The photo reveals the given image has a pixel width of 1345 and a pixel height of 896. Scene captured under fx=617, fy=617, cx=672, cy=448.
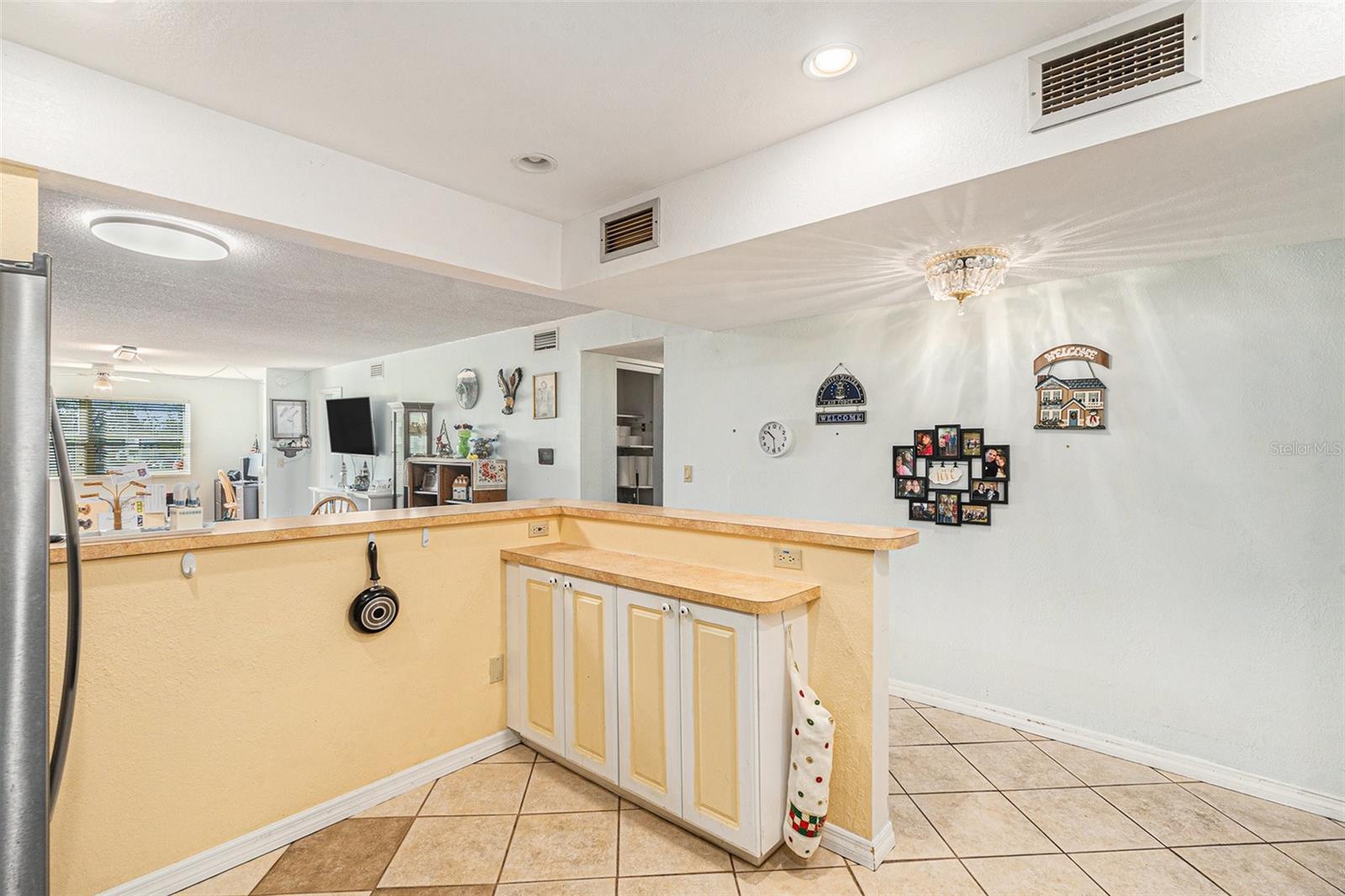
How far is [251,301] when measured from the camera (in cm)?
451

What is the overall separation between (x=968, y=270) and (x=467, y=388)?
492cm

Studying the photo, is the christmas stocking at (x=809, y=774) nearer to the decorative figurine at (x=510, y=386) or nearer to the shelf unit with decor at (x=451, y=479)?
the shelf unit with decor at (x=451, y=479)

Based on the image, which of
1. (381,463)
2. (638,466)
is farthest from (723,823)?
(381,463)

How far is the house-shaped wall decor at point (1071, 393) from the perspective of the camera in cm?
277

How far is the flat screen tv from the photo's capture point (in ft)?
24.1

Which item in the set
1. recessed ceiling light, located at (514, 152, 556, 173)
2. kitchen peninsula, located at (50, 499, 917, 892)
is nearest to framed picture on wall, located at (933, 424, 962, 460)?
kitchen peninsula, located at (50, 499, 917, 892)

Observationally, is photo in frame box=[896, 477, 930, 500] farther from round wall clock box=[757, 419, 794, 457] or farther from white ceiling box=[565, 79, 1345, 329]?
white ceiling box=[565, 79, 1345, 329]

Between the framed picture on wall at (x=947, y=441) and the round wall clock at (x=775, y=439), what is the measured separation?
2.74ft

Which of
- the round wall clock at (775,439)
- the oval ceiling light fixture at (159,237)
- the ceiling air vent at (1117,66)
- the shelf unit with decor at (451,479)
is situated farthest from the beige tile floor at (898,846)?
→ the shelf unit with decor at (451,479)

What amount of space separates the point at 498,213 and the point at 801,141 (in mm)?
1355

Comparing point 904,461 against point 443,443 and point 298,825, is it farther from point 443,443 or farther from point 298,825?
point 443,443

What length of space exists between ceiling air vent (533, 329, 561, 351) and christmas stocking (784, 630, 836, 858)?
3968mm

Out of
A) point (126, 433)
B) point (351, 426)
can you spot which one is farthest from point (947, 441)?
point (126, 433)

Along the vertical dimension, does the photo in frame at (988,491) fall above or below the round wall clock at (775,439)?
below
